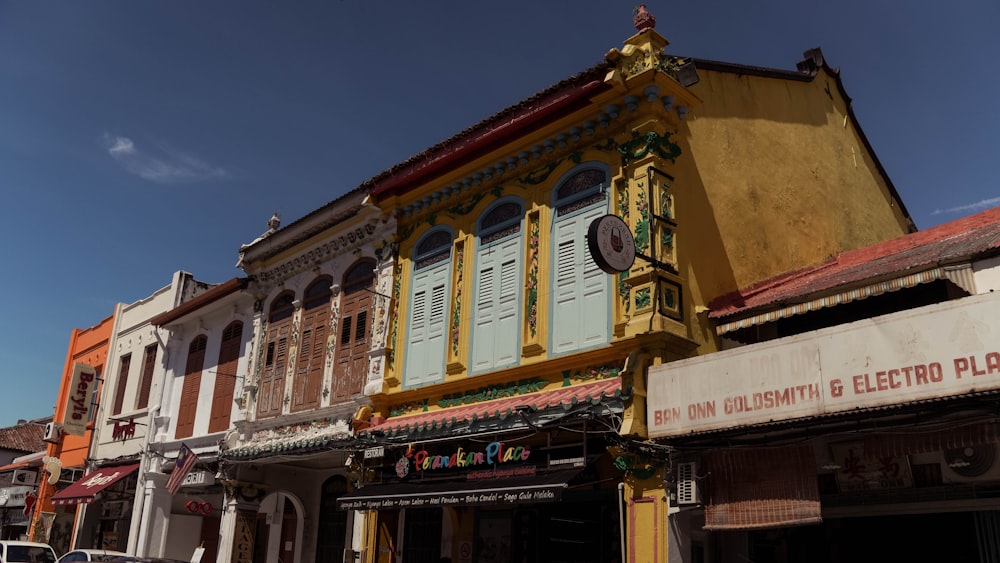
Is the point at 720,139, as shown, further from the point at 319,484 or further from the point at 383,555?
the point at 319,484

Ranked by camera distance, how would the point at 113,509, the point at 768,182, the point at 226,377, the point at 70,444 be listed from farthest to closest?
1. the point at 70,444
2. the point at 113,509
3. the point at 226,377
4. the point at 768,182

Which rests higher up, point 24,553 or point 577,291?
point 577,291

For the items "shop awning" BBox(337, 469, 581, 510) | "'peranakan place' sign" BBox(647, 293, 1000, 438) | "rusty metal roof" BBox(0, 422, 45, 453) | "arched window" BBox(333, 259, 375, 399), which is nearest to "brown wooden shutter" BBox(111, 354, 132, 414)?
"arched window" BBox(333, 259, 375, 399)

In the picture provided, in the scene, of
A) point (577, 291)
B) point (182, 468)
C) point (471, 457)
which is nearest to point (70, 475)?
point (182, 468)

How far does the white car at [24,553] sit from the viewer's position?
1814 cm

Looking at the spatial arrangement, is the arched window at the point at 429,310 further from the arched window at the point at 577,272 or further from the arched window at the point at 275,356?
the arched window at the point at 275,356

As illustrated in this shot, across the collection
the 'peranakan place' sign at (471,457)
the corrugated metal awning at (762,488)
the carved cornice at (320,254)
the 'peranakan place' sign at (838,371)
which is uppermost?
the carved cornice at (320,254)

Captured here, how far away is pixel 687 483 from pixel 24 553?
52.9ft

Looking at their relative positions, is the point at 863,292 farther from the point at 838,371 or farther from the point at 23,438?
the point at 23,438

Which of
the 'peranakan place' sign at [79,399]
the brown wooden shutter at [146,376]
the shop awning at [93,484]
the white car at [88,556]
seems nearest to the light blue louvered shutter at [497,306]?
the white car at [88,556]

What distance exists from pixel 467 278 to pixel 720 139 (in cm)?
480

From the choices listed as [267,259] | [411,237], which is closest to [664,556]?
[411,237]

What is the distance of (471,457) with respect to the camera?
12297 mm

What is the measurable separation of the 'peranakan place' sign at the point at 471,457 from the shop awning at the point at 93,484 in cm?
1217
